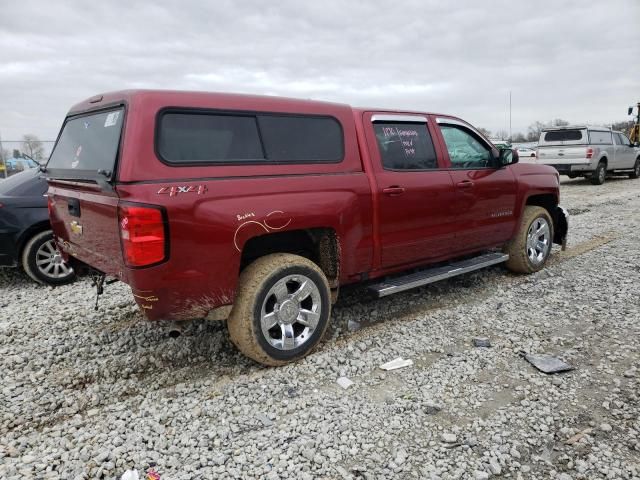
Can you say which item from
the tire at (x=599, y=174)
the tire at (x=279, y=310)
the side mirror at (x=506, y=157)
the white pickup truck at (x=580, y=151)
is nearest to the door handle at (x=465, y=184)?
the side mirror at (x=506, y=157)

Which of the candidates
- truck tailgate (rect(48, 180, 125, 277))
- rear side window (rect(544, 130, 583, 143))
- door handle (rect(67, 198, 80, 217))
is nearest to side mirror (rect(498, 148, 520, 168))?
truck tailgate (rect(48, 180, 125, 277))

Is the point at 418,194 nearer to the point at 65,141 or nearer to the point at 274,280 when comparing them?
the point at 274,280

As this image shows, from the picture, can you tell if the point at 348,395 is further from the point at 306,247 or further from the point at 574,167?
the point at 574,167

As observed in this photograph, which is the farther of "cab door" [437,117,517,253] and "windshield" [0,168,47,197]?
"windshield" [0,168,47,197]

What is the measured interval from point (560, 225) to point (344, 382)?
4.43 m

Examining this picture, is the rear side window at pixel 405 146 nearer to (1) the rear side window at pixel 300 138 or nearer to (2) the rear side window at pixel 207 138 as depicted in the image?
(1) the rear side window at pixel 300 138

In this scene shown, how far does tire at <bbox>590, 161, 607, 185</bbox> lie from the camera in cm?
1602

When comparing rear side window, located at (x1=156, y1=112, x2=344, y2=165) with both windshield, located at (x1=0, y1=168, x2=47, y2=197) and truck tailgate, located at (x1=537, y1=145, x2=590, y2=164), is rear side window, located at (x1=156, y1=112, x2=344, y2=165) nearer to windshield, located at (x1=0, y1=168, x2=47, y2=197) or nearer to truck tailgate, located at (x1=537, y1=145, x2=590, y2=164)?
windshield, located at (x1=0, y1=168, x2=47, y2=197)

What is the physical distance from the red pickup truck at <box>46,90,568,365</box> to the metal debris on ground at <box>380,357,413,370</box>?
1.85 feet

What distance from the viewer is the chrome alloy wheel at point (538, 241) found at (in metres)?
5.72

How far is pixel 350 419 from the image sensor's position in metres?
2.89

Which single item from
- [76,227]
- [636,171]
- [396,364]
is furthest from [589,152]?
[76,227]

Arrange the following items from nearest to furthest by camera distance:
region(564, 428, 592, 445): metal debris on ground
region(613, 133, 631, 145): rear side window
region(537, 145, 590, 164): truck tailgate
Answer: region(564, 428, 592, 445): metal debris on ground, region(537, 145, 590, 164): truck tailgate, region(613, 133, 631, 145): rear side window

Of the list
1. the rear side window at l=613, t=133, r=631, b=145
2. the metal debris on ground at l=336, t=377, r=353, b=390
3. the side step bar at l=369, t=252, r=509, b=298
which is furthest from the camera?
the rear side window at l=613, t=133, r=631, b=145
